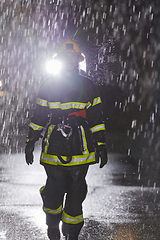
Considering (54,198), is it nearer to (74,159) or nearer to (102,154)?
(74,159)

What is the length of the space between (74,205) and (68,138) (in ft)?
2.30

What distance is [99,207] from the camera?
4.39m

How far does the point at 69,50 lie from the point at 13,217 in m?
2.27

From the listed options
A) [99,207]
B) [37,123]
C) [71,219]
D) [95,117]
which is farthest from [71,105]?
[99,207]

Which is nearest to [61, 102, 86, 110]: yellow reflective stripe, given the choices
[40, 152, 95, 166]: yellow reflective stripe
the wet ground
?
[40, 152, 95, 166]: yellow reflective stripe

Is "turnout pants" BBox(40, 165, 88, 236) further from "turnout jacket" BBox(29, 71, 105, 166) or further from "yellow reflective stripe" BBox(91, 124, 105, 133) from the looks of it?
"yellow reflective stripe" BBox(91, 124, 105, 133)

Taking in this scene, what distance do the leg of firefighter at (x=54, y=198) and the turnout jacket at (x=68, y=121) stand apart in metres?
0.13

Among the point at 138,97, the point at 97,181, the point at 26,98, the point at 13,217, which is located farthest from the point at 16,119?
the point at 13,217

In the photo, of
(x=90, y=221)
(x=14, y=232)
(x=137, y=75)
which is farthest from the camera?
(x=137, y=75)

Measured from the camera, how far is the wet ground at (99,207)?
11.2 feet

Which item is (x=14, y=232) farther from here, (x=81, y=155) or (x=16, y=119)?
(x=16, y=119)

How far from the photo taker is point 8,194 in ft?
16.7

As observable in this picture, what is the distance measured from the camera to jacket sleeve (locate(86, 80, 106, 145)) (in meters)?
3.19

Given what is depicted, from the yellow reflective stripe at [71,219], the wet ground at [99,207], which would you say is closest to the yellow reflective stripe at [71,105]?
the yellow reflective stripe at [71,219]
